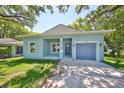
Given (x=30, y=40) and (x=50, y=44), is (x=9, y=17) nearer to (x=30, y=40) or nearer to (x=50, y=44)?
(x=30, y=40)

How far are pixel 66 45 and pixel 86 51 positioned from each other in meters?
3.15

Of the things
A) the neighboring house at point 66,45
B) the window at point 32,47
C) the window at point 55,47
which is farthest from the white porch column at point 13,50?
the window at point 55,47

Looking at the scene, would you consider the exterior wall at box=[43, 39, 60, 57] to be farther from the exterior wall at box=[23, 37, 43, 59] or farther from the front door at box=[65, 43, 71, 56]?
the front door at box=[65, 43, 71, 56]

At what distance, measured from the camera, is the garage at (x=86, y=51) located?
14977 mm

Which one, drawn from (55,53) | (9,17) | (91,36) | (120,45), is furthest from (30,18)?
(120,45)

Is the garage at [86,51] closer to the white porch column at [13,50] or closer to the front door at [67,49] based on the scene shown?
the front door at [67,49]

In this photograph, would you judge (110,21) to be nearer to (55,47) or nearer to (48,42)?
(55,47)

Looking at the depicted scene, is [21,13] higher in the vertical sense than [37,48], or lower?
higher

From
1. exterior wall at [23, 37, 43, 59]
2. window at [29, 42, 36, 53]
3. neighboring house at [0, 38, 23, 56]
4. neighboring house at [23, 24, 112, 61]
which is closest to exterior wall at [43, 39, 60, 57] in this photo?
neighboring house at [23, 24, 112, 61]

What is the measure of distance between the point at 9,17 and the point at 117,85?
12552mm

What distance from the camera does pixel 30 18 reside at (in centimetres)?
1522

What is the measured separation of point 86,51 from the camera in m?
15.3

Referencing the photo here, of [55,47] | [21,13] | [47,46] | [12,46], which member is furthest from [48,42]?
[12,46]
